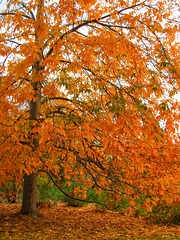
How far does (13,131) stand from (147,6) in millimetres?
3771

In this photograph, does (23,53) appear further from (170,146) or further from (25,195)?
(25,195)

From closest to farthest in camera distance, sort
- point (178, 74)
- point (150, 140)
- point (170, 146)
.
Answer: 1. point (170, 146)
2. point (150, 140)
3. point (178, 74)

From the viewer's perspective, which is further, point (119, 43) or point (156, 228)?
point (156, 228)

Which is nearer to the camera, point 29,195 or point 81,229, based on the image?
point 81,229

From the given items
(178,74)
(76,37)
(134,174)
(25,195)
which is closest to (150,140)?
(134,174)

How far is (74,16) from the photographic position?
164 inches

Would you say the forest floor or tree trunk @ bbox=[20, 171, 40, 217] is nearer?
the forest floor

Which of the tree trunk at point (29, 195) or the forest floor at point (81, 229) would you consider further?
the tree trunk at point (29, 195)

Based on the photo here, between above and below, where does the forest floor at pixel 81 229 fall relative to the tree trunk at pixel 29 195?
below

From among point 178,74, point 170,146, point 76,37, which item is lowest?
point 170,146

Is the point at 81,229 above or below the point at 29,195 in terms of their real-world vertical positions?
below

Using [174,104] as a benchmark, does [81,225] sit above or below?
below

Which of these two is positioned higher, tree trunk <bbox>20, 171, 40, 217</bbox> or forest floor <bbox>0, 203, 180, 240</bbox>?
tree trunk <bbox>20, 171, 40, 217</bbox>

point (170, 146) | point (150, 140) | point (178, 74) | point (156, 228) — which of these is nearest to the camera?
point (170, 146)
